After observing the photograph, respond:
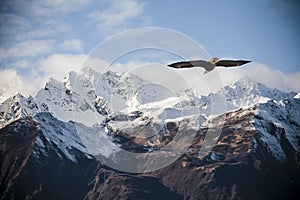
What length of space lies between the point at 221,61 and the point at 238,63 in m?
1.10

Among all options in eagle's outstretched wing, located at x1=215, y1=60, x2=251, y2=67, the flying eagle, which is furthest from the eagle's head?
eagle's outstretched wing, located at x1=215, y1=60, x2=251, y2=67

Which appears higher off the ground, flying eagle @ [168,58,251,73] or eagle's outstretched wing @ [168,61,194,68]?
eagle's outstretched wing @ [168,61,194,68]

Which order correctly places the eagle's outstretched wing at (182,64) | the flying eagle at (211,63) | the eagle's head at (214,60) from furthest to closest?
the eagle's outstretched wing at (182,64) < the flying eagle at (211,63) < the eagle's head at (214,60)

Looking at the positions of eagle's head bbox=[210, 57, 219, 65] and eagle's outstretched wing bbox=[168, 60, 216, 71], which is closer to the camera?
eagle's head bbox=[210, 57, 219, 65]

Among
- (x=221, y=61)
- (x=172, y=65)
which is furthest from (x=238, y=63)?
(x=172, y=65)

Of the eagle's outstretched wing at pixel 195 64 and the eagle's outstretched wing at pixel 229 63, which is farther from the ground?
the eagle's outstretched wing at pixel 195 64

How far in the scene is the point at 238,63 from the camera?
3525 centimetres

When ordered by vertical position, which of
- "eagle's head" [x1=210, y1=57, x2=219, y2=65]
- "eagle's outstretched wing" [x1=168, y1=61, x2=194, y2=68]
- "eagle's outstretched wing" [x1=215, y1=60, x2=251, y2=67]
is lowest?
"eagle's outstretched wing" [x1=215, y1=60, x2=251, y2=67]

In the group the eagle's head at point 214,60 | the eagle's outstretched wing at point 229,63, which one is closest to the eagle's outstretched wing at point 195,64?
the eagle's head at point 214,60

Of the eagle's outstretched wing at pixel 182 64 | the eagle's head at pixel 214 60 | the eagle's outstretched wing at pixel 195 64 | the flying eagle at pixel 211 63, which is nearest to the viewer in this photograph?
the eagle's head at pixel 214 60

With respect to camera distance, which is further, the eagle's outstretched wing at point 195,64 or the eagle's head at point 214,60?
the eagle's outstretched wing at point 195,64

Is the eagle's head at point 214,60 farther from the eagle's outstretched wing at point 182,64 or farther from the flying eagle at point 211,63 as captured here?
the eagle's outstretched wing at point 182,64

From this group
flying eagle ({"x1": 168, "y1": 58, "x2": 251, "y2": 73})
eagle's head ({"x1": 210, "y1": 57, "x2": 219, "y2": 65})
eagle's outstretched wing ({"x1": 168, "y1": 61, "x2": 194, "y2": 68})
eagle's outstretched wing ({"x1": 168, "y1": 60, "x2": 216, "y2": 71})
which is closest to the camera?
eagle's head ({"x1": 210, "y1": 57, "x2": 219, "y2": 65})

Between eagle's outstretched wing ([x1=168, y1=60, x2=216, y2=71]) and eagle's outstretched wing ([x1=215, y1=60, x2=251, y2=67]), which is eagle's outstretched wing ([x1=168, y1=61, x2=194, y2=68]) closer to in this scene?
eagle's outstretched wing ([x1=168, y1=60, x2=216, y2=71])
